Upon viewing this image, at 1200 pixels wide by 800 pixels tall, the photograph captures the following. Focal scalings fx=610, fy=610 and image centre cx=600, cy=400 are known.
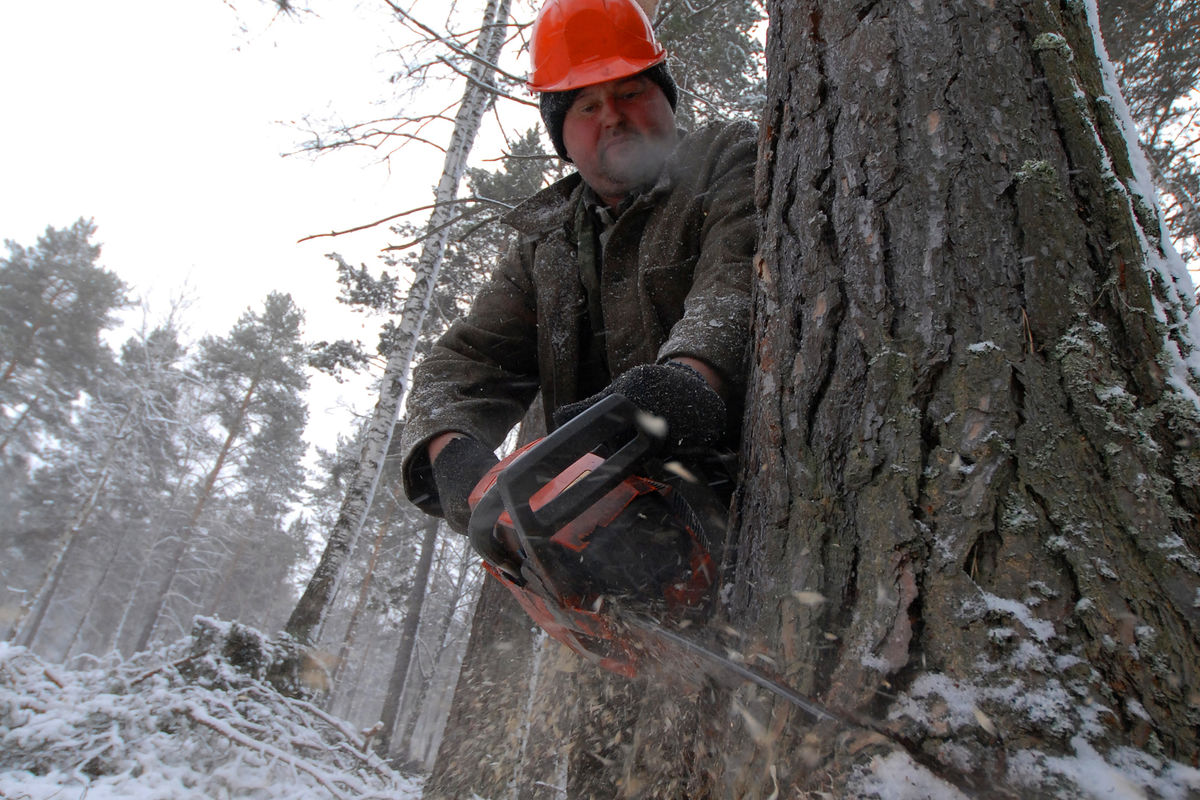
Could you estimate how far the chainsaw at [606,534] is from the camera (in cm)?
124

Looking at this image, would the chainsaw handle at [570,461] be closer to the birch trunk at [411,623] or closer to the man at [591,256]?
the man at [591,256]

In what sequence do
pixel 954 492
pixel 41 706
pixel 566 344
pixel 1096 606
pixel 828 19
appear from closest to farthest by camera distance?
pixel 1096 606 < pixel 954 492 < pixel 828 19 < pixel 566 344 < pixel 41 706

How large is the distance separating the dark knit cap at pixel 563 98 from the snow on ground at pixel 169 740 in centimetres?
365

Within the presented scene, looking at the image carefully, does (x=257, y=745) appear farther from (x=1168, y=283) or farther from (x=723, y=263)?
(x=1168, y=283)

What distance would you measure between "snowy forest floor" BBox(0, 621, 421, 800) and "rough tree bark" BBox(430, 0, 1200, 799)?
3.58 metres

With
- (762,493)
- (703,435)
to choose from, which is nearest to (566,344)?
(703,435)

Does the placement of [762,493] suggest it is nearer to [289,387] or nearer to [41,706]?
[41,706]

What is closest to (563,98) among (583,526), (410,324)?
(583,526)

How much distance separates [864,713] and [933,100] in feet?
3.34

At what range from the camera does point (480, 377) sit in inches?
87.5

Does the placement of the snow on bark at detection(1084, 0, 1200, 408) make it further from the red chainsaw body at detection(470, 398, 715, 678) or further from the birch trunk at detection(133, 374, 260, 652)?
the birch trunk at detection(133, 374, 260, 652)

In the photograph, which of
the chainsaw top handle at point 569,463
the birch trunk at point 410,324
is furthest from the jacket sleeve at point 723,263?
the birch trunk at point 410,324

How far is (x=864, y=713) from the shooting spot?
816 millimetres

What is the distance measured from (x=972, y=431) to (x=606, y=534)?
716 mm
